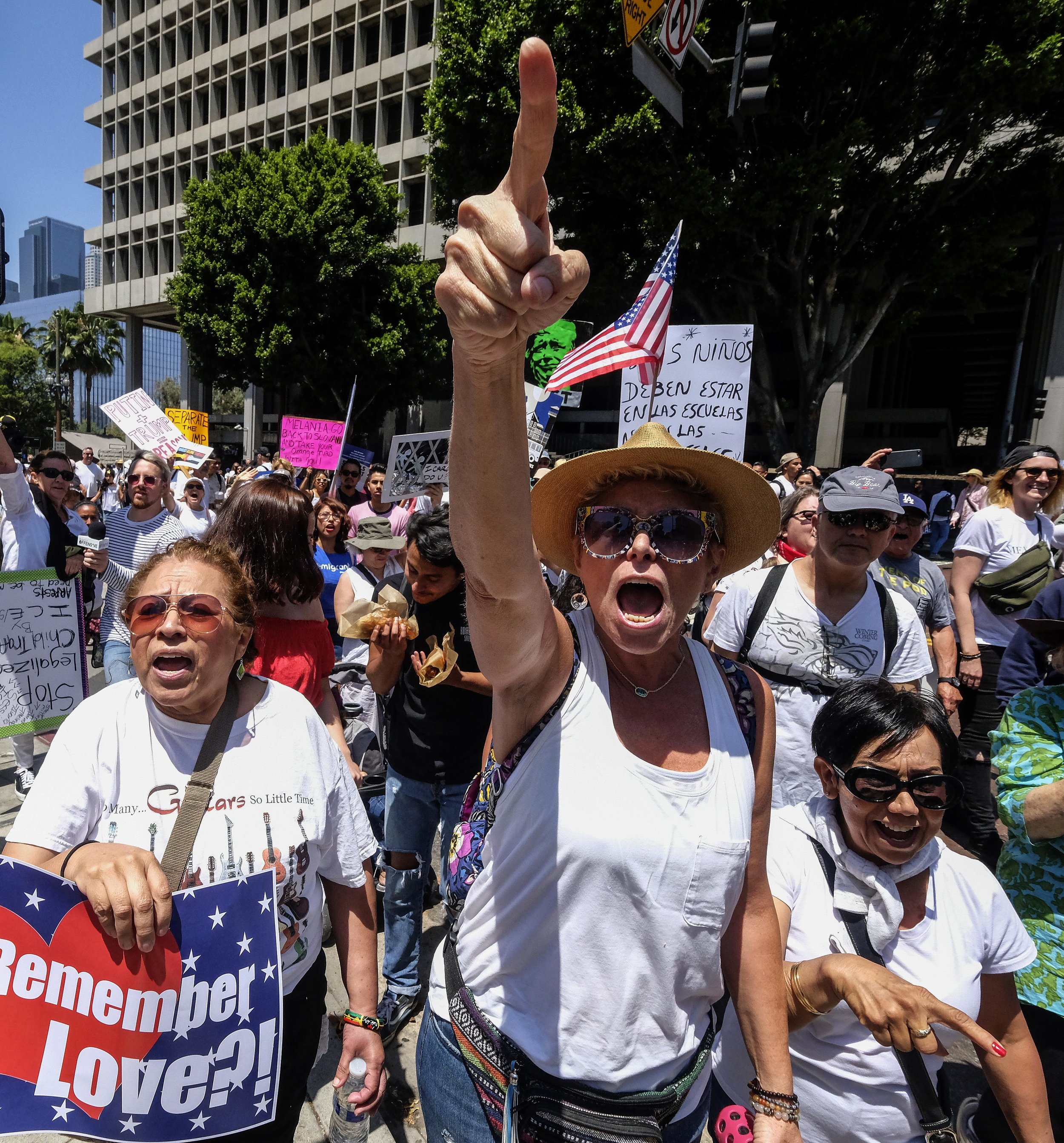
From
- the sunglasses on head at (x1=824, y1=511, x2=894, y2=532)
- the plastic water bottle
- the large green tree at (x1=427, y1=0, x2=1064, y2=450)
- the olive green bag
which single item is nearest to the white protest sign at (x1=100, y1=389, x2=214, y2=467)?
the sunglasses on head at (x1=824, y1=511, x2=894, y2=532)

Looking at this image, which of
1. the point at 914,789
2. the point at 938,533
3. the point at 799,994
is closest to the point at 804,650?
the point at 914,789

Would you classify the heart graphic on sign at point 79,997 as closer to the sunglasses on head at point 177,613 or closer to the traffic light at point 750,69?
the sunglasses on head at point 177,613

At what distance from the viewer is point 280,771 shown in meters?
1.68

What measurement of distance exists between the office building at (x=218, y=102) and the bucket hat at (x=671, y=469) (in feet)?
104

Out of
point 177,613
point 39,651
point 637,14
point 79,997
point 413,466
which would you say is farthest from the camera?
point 413,466

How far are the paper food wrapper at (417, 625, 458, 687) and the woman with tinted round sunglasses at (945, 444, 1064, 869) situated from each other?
9.94ft

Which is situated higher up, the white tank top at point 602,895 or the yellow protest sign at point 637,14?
the yellow protest sign at point 637,14

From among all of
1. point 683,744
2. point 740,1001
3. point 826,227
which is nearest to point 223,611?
point 683,744

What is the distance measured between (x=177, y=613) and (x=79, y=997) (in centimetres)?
76

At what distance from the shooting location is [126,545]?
4.74m

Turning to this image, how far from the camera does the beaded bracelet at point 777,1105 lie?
1.38 m

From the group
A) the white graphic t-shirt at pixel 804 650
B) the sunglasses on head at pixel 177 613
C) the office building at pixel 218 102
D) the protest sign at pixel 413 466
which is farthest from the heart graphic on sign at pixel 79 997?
the office building at pixel 218 102

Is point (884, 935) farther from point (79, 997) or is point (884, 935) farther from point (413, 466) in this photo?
point (413, 466)

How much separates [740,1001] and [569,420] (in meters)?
29.9
